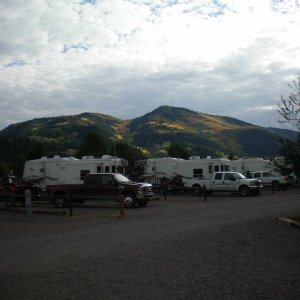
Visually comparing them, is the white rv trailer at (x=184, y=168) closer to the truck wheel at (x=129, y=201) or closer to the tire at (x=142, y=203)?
the tire at (x=142, y=203)

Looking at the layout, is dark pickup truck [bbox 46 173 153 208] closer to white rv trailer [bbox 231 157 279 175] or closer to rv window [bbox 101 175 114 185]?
rv window [bbox 101 175 114 185]

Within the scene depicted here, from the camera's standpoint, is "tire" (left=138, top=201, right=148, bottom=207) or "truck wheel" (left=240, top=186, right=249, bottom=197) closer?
"tire" (left=138, top=201, right=148, bottom=207)

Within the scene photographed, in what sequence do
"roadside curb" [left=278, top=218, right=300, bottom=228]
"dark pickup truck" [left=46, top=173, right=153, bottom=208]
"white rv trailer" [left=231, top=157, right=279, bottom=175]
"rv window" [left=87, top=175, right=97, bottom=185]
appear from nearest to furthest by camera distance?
"roadside curb" [left=278, top=218, right=300, bottom=228], "dark pickup truck" [left=46, top=173, right=153, bottom=208], "rv window" [left=87, top=175, right=97, bottom=185], "white rv trailer" [left=231, top=157, right=279, bottom=175]

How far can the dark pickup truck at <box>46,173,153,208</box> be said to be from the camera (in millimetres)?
22328

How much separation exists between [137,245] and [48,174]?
83.2 feet

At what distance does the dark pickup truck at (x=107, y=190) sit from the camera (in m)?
22.3

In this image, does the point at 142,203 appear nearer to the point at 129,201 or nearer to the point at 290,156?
the point at 129,201

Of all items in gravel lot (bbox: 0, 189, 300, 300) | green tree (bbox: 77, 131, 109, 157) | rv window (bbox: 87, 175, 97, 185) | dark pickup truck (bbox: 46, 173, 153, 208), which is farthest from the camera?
green tree (bbox: 77, 131, 109, 157)

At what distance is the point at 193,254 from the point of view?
8.80 m

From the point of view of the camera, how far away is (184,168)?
122 feet

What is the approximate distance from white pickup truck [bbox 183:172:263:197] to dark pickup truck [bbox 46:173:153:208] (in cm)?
855

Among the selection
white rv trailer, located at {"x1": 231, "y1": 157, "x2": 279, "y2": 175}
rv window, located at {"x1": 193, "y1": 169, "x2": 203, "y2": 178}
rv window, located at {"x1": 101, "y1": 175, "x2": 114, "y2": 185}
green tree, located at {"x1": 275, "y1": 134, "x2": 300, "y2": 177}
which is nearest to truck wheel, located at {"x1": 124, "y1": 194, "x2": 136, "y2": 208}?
rv window, located at {"x1": 101, "y1": 175, "x2": 114, "y2": 185}

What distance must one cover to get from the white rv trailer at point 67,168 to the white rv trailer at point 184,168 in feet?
13.4

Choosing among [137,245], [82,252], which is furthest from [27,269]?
[137,245]
